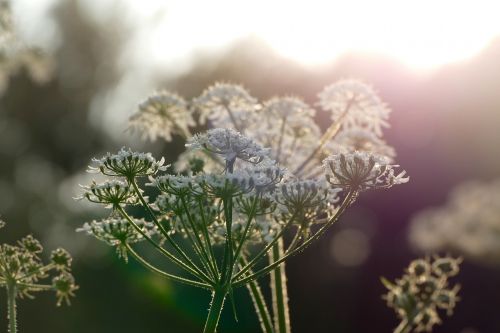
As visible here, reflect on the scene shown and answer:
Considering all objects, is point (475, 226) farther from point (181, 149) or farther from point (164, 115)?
point (181, 149)

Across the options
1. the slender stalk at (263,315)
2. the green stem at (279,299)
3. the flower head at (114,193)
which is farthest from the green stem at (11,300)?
the green stem at (279,299)

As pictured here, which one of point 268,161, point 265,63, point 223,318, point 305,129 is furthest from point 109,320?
point 268,161

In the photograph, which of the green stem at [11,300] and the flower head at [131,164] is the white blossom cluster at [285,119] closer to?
the flower head at [131,164]

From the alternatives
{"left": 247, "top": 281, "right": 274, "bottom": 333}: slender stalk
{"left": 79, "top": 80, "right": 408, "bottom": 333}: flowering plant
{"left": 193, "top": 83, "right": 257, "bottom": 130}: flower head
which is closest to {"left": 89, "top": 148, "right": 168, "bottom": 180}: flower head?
{"left": 79, "top": 80, "right": 408, "bottom": 333}: flowering plant

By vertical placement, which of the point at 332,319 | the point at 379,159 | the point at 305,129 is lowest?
the point at 379,159

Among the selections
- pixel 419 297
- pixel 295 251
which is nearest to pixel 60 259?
pixel 295 251

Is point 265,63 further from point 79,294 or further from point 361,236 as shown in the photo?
point 79,294

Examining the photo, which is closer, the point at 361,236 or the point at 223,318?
the point at 223,318
